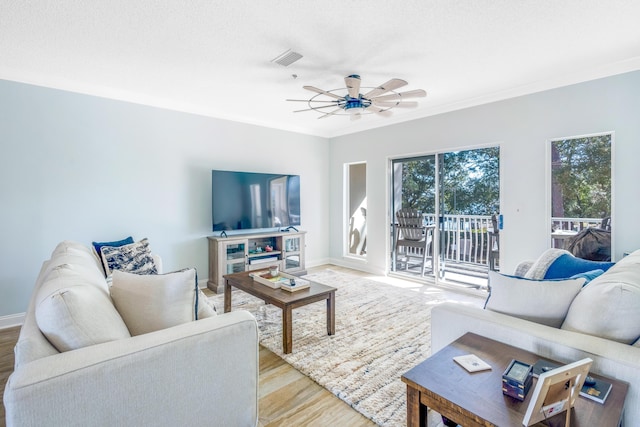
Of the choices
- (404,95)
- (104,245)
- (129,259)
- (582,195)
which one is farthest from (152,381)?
(582,195)

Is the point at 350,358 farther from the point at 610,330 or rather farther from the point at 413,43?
the point at 413,43

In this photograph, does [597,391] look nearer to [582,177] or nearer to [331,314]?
[331,314]

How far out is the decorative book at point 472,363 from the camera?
1193 millimetres

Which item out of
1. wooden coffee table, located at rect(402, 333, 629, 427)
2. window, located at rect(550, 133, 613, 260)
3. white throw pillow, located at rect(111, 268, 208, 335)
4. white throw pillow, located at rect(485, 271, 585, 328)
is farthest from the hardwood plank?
window, located at rect(550, 133, 613, 260)

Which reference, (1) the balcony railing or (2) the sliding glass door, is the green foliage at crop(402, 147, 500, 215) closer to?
(2) the sliding glass door

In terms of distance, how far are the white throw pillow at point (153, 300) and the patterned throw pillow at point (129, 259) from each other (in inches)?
71.4

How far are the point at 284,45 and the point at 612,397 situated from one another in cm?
285

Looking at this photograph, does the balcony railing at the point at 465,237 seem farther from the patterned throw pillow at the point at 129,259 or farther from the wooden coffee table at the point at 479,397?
the patterned throw pillow at the point at 129,259

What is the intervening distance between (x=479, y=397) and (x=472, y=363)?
0.66ft

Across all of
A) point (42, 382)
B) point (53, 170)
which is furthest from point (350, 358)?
point (53, 170)

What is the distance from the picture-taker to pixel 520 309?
5.08ft

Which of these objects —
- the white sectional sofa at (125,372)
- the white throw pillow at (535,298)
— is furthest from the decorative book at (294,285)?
the white throw pillow at (535,298)

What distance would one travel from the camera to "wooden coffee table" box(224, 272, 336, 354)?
97.3 inches

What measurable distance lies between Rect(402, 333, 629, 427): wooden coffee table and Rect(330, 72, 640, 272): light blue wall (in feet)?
8.96
